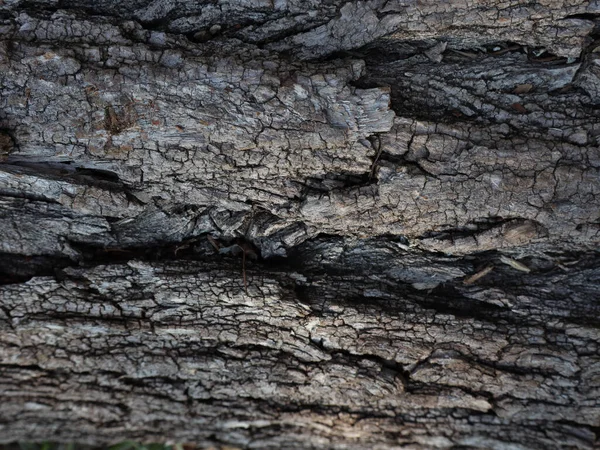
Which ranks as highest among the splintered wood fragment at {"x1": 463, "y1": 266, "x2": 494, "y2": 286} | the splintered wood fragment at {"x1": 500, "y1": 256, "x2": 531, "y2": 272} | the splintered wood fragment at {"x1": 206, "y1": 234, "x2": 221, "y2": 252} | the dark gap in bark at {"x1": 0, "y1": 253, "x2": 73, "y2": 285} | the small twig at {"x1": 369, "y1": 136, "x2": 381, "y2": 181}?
the small twig at {"x1": 369, "y1": 136, "x2": 381, "y2": 181}

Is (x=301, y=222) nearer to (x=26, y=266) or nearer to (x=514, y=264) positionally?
(x=514, y=264)

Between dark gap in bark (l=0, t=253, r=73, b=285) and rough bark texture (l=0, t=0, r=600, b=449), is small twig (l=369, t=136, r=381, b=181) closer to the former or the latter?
→ rough bark texture (l=0, t=0, r=600, b=449)

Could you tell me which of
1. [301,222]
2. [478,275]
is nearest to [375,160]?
[301,222]

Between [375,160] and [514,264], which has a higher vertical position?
[375,160]

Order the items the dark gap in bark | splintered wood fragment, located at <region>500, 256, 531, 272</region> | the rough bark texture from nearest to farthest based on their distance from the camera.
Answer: the rough bark texture → the dark gap in bark → splintered wood fragment, located at <region>500, 256, 531, 272</region>

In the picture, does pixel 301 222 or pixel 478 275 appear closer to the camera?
pixel 301 222

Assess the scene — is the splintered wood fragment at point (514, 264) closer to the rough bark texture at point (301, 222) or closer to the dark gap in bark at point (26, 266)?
the rough bark texture at point (301, 222)

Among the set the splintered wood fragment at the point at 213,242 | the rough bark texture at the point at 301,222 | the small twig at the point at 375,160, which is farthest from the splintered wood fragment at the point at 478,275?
the splintered wood fragment at the point at 213,242

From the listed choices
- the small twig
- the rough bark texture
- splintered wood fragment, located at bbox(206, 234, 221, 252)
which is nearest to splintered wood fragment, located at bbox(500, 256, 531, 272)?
the rough bark texture
